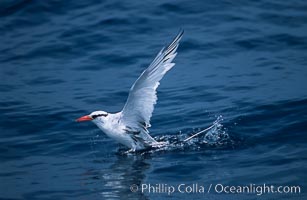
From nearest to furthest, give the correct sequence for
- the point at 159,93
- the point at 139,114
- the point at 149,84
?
1. the point at 149,84
2. the point at 139,114
3. the point at 159,93

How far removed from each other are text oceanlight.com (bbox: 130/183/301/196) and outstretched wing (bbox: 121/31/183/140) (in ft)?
5.82

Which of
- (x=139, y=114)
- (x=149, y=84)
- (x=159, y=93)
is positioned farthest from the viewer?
(x=159, y=93)

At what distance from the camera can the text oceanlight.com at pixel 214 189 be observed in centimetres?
830

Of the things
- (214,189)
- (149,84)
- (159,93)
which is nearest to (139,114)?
(149,84)

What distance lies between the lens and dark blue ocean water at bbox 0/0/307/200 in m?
9.31

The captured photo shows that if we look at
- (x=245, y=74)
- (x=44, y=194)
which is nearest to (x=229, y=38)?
(x=245, y=74)

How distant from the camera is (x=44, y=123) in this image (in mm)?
12422

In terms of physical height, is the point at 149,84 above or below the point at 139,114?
above

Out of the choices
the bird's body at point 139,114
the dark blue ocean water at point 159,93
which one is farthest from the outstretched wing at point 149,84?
the dark blue ocean water at point 159,93

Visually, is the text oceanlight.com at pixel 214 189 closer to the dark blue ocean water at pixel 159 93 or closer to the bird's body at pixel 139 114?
the dark blue ocean water at pixel 159 93

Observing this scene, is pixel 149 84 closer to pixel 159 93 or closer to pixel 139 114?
pixel 139 114

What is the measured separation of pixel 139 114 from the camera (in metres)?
10.6

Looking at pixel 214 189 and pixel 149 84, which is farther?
pixel 149 84

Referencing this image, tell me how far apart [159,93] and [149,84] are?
11.9 ft
